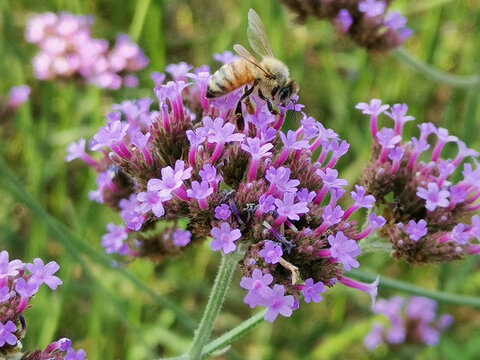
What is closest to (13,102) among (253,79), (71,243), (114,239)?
(71,243)

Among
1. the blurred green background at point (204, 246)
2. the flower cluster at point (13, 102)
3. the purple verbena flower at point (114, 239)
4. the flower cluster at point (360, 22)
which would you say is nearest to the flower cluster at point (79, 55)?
the blurred green background at point (204, 246)

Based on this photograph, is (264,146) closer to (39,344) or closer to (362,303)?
(39,344)

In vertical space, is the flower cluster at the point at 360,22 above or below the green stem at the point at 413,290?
above

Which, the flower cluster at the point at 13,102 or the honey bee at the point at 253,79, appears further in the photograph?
the flower cluster at the point at 13,102

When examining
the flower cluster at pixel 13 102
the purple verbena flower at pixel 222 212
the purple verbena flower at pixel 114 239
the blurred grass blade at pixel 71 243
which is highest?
the purple verbena flower at pixel 222 212

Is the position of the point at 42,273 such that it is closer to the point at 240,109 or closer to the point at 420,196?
the point at 240,109

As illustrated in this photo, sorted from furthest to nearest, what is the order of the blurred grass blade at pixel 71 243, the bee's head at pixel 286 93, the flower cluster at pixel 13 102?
the flower cluster at pixel 13 102 < the blurred grass blade at pixel 71 243 < the bee's head at pixel 286 93

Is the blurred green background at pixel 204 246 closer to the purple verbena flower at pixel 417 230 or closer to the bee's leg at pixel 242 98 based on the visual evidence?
the bee's leg at pixel 242 98

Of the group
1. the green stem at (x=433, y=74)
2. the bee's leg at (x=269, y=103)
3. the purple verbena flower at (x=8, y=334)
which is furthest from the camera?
the green stem at (x=433, y=74)
